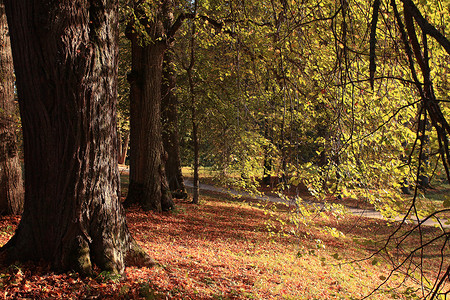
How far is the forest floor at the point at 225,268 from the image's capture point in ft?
11.3

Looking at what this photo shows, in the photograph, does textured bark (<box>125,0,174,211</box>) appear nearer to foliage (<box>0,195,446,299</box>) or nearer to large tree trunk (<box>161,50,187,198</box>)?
foliage (<box>0,195,446,299</box>)

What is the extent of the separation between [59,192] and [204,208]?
8883 mm

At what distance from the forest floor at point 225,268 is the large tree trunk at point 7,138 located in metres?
0.42

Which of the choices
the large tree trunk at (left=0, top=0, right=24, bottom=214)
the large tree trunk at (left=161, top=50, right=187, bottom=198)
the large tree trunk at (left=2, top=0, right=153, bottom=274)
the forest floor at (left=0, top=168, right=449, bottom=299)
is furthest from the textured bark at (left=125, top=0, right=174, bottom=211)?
the large tree trunk at (left=2, top=0, right=153, bottom=274)

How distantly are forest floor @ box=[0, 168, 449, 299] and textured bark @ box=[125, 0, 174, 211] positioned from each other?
58 cm

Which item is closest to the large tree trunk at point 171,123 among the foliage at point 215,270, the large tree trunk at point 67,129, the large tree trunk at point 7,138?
the foliage at point 215,270

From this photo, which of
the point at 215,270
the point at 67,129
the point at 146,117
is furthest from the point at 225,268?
the point at 146,117

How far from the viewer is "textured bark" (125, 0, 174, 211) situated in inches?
339

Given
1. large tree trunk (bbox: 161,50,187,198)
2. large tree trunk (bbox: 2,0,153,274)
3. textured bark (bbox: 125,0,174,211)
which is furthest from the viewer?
large tree trunk (bbox: 161,50,187,198)

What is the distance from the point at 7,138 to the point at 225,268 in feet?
15.0

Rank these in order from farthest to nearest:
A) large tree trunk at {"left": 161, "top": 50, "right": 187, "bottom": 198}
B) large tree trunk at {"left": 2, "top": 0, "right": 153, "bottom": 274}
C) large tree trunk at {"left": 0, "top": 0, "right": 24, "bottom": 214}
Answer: large tree trunk at {"left": 161, "top": 50, "right": 187, "bottom": 198}
large tree trunk at {"left": 0, "top": 0, "right": 24, "bottom": 214}
large tree trunk at {"left": 2, "top": 0, "right": 153, "bottom": 274}

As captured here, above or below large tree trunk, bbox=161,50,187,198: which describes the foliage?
below

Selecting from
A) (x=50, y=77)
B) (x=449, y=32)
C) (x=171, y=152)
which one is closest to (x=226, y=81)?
(x=171, y=152)

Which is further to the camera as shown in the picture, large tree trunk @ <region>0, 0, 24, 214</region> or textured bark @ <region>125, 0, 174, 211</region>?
textured bark @ <region>125, 0, 174, 211</region>
